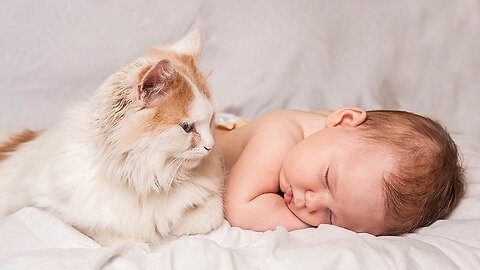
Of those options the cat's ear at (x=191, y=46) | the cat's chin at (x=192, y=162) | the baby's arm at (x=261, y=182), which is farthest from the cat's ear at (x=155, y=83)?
the baby's arm at (x=261, y=182)

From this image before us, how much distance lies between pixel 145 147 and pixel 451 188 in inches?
34.7

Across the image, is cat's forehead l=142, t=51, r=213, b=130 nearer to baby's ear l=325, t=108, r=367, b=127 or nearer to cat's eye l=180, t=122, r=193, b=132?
cat's eye l=180, t=122, r=193, b=132

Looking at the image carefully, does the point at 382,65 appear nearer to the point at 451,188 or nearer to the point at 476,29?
the point at 476,29

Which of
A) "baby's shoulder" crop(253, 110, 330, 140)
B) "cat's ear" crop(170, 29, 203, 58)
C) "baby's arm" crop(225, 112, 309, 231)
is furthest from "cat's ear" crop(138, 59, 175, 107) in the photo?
"baby's shoulder" crop(253, 110, 330, 140)

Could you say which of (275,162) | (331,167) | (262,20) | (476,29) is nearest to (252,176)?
(275,162)

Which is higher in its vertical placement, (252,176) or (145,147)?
(145,147)

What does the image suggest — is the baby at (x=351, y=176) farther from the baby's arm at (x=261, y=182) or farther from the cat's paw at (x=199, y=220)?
the cat's paw at (x=199, y=220)

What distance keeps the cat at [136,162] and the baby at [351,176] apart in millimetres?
145

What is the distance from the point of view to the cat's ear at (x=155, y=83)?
1236 mm

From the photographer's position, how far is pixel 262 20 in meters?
2.66

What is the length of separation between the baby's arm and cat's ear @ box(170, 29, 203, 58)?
366mm

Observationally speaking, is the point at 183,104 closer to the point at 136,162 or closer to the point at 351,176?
the point at 136,162

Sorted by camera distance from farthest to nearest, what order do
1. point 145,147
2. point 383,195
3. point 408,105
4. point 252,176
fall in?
point 408,105 → point 252,176 → point 383,195 → point 145,147

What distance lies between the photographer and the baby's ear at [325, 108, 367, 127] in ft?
5.45
